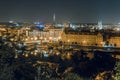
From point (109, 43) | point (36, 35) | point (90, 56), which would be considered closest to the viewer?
point (90, 56)

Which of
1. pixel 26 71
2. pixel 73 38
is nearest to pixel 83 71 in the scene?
pixel 26 71

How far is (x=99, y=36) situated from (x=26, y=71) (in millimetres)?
33592

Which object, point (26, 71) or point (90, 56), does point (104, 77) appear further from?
point (90, 56)

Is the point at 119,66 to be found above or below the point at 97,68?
above

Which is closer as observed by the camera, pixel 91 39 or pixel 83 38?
pixel 91 39

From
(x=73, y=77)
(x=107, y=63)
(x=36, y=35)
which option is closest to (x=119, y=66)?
(x=73, y=77)

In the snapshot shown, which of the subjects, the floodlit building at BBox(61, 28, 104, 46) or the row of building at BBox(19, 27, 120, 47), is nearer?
the row of building at BBox(19, 27, 120, 47)

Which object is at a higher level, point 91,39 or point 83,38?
point 83,38

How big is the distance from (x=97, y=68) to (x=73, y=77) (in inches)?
343

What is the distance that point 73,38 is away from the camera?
47500 millimetres

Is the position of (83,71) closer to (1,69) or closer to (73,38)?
(1,69)

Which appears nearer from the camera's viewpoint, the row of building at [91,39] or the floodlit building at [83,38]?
the row of building at [91,39]

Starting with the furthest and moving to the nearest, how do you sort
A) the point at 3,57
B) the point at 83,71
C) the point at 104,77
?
1. the point at 83,71
2. the point at 104,77
3. the point at 3,57

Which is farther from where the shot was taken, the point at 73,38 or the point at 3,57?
the point at 73,38
